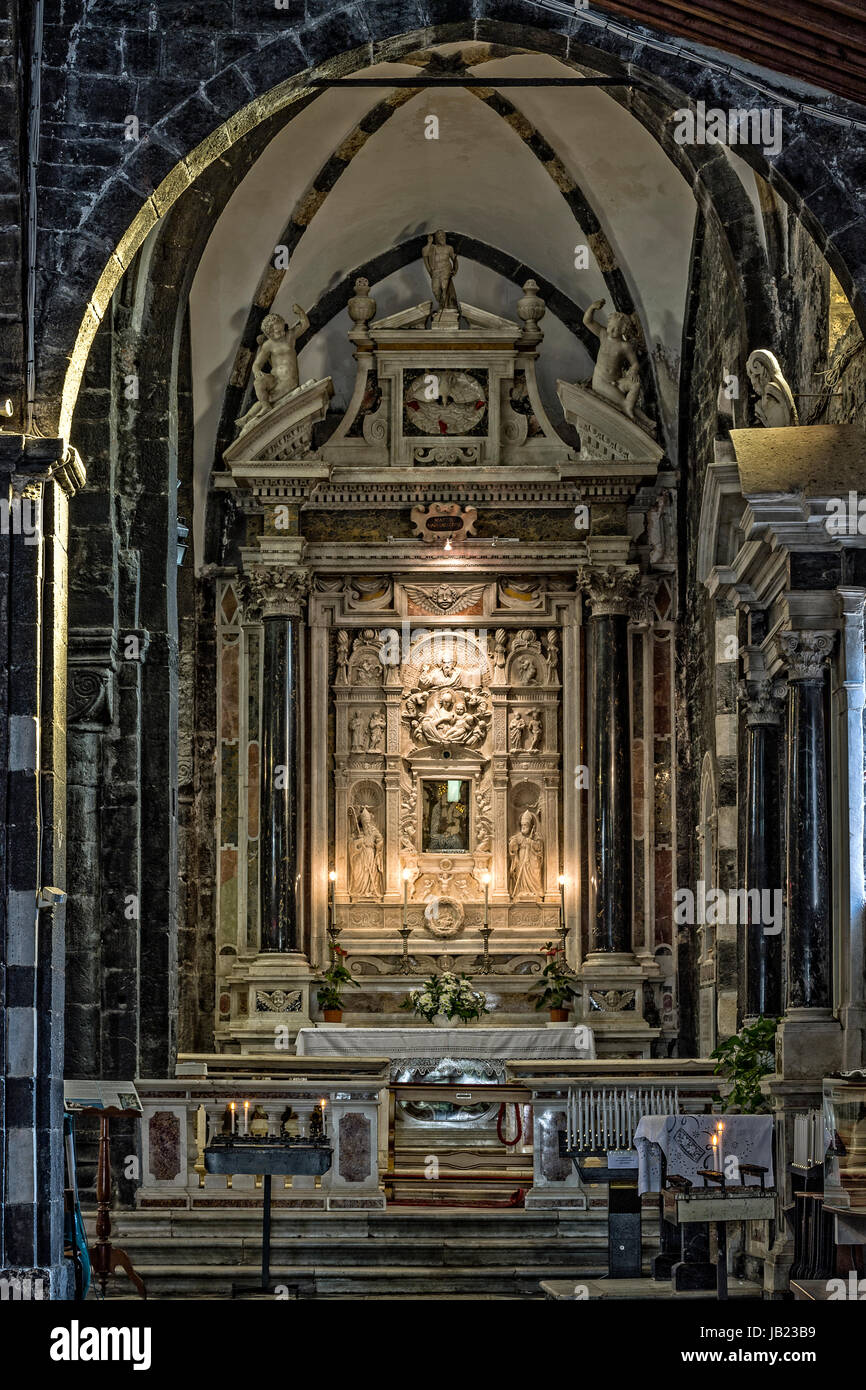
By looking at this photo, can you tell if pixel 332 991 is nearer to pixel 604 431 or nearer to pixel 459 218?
pixel 604 431

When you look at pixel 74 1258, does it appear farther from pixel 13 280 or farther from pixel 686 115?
pixel 686 115

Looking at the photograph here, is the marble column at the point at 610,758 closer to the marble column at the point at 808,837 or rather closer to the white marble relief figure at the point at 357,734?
the white marble relief figure at the point at 357,734

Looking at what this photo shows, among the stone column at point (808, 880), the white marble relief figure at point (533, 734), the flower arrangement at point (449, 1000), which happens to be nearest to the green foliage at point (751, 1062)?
the stone column at point (808, 880)

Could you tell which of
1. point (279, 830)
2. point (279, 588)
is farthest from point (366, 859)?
point (279, 588)

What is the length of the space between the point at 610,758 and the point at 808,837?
5.77m

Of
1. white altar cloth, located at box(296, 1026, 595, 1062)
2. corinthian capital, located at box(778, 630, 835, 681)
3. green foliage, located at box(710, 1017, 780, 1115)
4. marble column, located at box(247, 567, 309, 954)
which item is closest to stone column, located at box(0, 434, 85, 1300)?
corinthian capital, located at box(778, 630, 835, 681)

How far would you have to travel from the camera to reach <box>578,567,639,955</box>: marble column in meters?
16.6

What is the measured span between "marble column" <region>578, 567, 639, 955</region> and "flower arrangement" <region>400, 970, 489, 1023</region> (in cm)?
110

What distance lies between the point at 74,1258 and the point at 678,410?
10.4m

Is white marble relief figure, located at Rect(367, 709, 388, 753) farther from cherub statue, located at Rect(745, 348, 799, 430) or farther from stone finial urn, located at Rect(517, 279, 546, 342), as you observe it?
cherub statue, located at Rect(745, 348, 799, 430)

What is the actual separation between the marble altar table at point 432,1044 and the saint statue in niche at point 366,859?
1652mm

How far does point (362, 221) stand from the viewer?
17594 millimetres

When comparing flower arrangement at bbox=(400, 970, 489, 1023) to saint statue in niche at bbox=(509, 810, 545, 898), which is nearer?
flower arrangement at bbox=(400, 970, 489, 1023)
